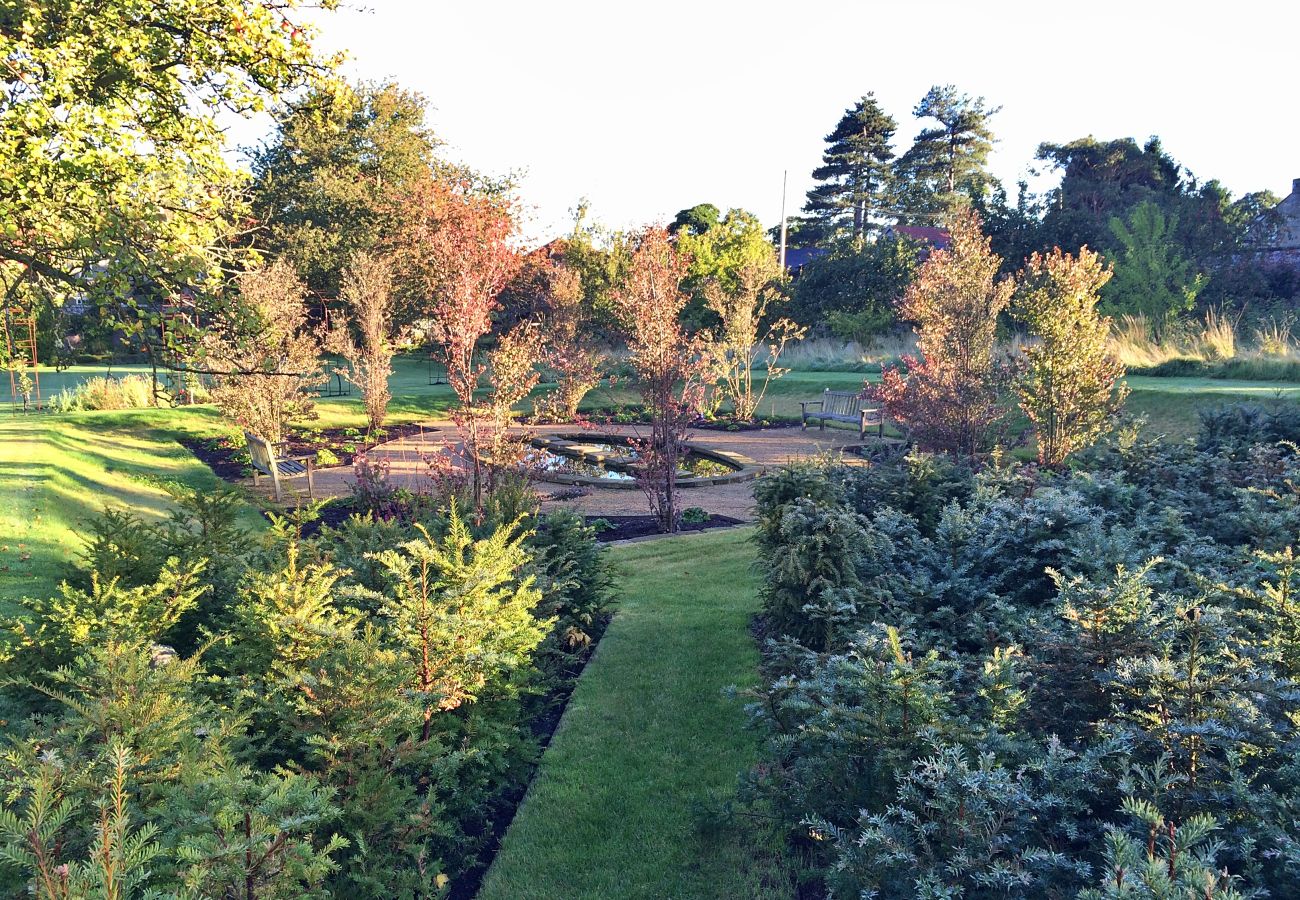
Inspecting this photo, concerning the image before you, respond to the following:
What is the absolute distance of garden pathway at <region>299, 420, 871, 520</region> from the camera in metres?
11.9

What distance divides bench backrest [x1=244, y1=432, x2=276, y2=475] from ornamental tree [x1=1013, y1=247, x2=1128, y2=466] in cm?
1080

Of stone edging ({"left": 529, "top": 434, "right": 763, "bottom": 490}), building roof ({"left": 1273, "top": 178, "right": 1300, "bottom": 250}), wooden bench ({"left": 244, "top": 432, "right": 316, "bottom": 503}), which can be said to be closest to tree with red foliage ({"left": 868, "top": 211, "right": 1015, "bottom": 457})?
stone edging ({"left": 529, "top": 434, "right": 763, "bottom": 490})

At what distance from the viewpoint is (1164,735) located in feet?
8.97

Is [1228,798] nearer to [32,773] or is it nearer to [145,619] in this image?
[32,773]

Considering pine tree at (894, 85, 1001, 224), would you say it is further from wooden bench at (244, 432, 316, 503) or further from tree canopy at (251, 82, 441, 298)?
wooden bench at (244, 432, 316, 503)

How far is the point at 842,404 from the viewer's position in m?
20.3

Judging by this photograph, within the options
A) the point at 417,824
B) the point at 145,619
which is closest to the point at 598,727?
the point at 417,824

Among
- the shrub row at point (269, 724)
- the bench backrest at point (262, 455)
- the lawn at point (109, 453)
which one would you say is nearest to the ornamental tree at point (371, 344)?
the lawn at point (109, 453)

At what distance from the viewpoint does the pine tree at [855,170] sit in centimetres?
5666

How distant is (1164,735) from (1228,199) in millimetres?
41203

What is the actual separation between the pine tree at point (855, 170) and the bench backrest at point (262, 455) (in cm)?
5129

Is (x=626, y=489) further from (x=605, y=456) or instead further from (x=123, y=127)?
(x=123, y=127)

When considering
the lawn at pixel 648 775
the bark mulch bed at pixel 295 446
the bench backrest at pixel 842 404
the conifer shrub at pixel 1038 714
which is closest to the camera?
the conifer shrub at pixel 1038 714

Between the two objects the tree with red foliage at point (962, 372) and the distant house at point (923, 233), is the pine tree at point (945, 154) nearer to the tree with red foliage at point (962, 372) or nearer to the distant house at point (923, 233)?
the distant house at point (923, 233)
